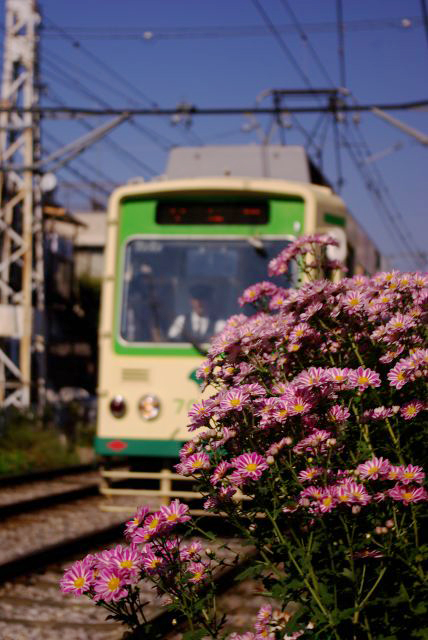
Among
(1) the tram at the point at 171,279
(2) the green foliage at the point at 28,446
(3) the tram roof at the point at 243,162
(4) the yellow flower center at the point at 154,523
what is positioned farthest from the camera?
(2) the green foliage at the point at 28,446

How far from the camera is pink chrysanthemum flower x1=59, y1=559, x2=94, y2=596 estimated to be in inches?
107

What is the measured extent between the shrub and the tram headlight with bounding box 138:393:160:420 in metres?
5.54

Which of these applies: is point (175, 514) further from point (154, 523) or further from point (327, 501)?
point (327, 501)

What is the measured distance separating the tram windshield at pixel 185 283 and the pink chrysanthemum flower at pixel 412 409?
19.1 feet

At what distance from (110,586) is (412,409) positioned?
100 cm

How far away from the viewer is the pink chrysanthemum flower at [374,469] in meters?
2.76

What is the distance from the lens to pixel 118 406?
8.93 metres

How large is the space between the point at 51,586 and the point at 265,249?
3.66 metres

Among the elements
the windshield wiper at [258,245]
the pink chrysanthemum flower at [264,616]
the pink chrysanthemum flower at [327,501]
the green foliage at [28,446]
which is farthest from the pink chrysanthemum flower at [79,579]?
the green foliage at [28,446]

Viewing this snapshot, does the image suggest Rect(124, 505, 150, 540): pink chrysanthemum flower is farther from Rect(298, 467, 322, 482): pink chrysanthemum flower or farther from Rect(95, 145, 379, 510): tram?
Rect(95, 145, 379, 510): tram

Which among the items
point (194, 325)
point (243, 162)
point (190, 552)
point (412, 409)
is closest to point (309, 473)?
point (412, 409)

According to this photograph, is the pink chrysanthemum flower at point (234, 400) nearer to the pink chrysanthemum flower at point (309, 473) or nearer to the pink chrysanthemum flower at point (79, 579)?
the pink chrysanthemum flower at point (309, 473)

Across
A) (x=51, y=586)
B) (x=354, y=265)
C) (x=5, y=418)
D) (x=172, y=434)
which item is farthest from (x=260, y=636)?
(x=5, y=418)

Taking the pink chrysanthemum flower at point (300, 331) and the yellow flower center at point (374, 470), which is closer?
the yellow flower center at point (374, 470)
